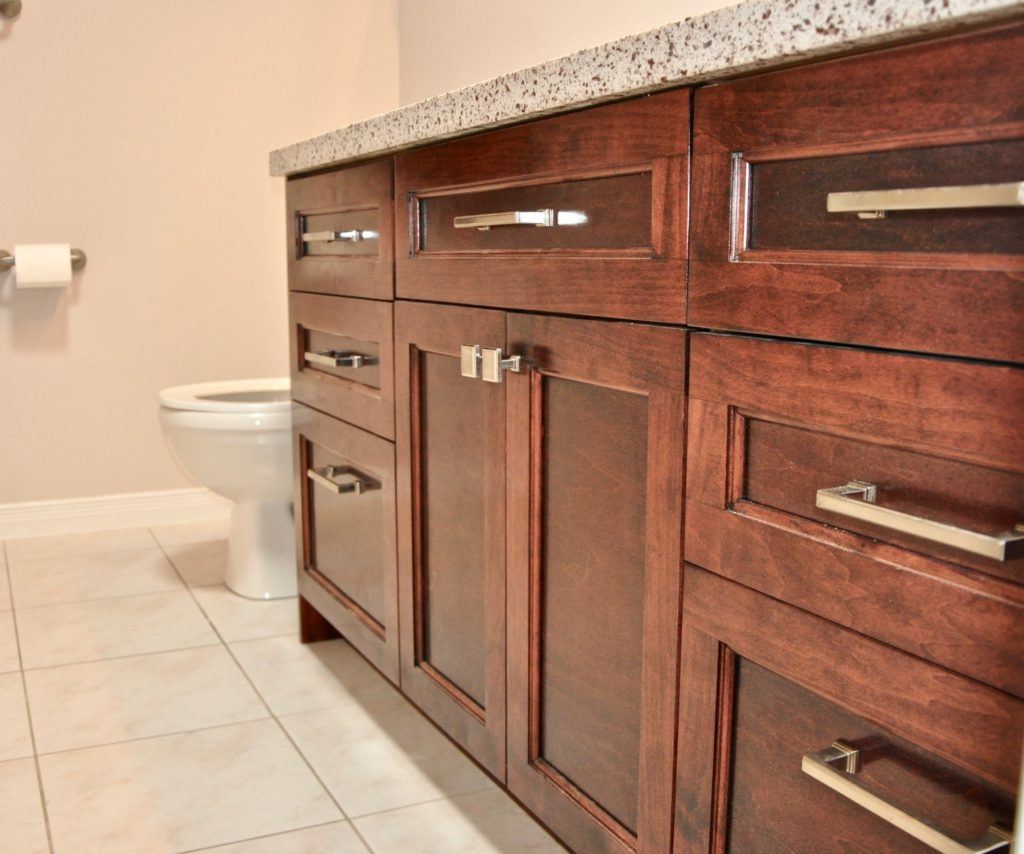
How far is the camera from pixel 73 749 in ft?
5.04

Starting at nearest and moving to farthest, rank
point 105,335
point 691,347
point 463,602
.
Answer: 1. point 691,347
2. point 463,602
3. point 105,335

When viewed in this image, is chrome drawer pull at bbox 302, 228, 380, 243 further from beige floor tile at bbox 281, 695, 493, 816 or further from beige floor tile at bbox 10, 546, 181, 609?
beige floor tile at bbox 10, 546, 181, 609

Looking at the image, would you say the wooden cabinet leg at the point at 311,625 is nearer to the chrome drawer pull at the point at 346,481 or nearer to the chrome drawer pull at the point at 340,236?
the chrome drawer pull at the point at 346,481

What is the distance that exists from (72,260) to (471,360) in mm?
1750

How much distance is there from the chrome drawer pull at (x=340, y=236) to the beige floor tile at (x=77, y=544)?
3.94 feet

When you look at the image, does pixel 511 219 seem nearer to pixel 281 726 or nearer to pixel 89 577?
pixel 281 726

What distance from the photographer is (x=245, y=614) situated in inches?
83.1

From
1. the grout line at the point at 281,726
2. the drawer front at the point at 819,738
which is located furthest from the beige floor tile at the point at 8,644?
the drawer front at the point at 819,738

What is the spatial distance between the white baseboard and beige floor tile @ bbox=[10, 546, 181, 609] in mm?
216

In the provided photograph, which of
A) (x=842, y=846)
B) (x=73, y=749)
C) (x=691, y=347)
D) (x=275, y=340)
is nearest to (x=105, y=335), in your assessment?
(x=275, y=340)

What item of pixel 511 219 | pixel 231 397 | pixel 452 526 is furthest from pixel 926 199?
pixel 231 397

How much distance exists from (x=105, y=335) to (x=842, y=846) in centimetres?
232

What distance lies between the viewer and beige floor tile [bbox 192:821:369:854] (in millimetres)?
1281

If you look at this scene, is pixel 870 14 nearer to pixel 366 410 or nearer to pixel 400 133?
pixel 400 133
